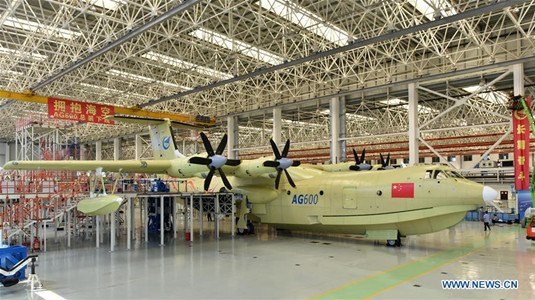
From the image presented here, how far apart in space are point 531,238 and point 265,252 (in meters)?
13.5

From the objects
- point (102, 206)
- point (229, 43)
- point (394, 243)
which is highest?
point (229, 43)

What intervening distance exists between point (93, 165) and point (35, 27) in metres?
12.8

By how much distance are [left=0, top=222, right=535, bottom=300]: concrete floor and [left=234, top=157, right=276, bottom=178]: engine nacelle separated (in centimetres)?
366

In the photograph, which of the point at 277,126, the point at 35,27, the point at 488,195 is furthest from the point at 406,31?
the point at 35,27

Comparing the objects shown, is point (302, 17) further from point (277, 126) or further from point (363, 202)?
point (277, 126)

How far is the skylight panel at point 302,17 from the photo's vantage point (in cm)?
2077

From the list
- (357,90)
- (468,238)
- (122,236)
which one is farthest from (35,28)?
(468,238)

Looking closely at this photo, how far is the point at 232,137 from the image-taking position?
137ft

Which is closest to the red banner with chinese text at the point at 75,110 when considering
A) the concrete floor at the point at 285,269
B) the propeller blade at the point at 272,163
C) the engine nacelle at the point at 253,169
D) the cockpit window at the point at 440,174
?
the concrete floor at the point at 285,269

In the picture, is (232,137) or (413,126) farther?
(232,137)

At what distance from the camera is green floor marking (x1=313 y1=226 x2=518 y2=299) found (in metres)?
Result: 10.6

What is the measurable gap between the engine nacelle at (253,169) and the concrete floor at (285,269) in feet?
12.0

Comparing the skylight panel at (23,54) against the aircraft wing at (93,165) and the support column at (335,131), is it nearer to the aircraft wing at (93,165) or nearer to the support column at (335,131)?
the aircraft wing at (93,165)

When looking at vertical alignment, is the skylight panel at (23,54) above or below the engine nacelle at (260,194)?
above
